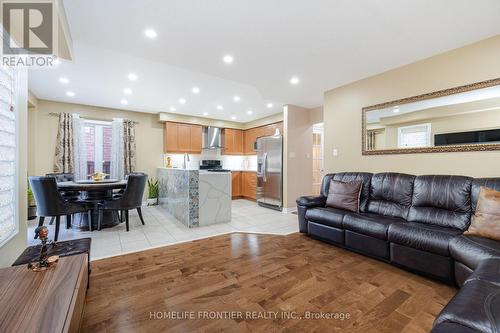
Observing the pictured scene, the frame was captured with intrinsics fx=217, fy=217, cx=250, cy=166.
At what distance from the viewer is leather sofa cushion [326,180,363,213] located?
120 inches

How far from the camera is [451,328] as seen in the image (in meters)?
0.91

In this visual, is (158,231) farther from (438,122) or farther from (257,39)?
(438,122)

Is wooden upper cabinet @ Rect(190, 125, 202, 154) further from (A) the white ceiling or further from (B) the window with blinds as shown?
(B) the window with blinds

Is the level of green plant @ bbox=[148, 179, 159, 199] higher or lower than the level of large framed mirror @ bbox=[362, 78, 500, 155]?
lower

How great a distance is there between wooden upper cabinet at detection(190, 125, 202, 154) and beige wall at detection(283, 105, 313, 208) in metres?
2.86

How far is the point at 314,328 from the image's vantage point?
1491 mm

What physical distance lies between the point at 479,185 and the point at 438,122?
0.96 m

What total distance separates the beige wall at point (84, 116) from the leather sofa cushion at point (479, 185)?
6.56m

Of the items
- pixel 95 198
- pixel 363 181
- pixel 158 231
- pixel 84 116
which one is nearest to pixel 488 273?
pixel 363 181

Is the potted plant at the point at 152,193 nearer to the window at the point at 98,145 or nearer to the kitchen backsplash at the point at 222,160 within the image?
the kitchen backsplash at the point at 222,160

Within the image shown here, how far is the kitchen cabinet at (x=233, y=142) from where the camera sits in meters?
7.29

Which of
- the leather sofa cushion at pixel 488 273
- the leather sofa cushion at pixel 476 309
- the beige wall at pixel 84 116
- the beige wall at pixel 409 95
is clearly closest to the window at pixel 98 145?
the beige wall at pixel 84 116

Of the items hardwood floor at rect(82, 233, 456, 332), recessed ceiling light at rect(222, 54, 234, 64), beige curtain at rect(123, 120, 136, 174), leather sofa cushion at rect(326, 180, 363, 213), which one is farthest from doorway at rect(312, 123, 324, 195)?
beige curtain at rect(123, 120, 136, 174)

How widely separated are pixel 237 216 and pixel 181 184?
4.58ft
